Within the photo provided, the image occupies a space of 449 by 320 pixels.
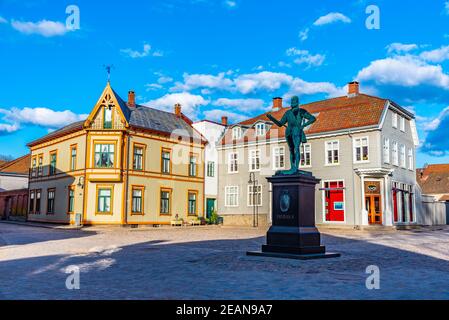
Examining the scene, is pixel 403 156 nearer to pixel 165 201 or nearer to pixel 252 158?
pixel 252 158

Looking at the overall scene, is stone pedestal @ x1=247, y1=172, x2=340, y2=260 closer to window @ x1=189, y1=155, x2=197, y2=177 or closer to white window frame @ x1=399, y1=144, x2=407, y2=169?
white window frame @ x1=399, y1=144, x2=407, y2=169

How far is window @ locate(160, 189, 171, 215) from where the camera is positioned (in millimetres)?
35781

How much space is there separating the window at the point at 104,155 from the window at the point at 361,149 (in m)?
17.3

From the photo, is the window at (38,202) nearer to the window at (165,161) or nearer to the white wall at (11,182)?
the window at (165,161)

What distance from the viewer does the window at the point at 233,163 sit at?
39281 mm

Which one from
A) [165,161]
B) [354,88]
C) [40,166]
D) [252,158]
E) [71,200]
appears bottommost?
[71,200]

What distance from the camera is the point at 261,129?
38031 millimetres

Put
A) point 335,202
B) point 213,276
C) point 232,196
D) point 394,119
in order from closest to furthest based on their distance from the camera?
point 213,276
point 335,202
point 394,119
point 232,196

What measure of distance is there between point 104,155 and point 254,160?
1241cm

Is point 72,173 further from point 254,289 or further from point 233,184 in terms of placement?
point 254,289

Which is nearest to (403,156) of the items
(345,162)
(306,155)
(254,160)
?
(345,162)

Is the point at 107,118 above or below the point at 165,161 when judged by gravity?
above

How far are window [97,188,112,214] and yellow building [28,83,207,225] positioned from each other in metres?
0.01

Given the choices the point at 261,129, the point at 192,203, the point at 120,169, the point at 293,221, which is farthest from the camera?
the point at 192,203
